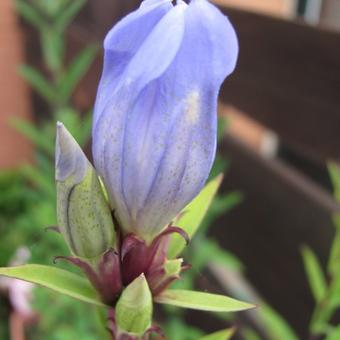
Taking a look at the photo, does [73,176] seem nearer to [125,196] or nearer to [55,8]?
[125,196]

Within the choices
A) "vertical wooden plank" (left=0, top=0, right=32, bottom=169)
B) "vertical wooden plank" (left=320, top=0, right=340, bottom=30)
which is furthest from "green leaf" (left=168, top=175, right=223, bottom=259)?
"vertical wooden plank" (left=320, top=0, right=340, bottom=30)

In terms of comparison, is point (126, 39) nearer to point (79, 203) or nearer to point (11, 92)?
point (79, 203)

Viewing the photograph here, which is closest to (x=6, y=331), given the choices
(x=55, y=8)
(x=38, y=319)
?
(x=38, y=319)

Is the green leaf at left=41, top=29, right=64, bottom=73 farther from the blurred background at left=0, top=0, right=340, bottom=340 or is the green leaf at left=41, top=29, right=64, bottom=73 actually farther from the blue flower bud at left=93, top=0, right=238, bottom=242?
the blue flower bud at left=93, top=0, right=238, bottom=242

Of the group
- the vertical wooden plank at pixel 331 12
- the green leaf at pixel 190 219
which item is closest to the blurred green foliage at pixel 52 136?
the green leaf at pixel 190 219

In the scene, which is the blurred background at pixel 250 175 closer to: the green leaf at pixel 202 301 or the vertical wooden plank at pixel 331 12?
the green leaf at pixel 202 301

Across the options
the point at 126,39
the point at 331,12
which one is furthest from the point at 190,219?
the point at 331,12

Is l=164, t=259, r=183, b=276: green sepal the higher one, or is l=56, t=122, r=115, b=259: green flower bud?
l=56, t=122, r=115, b=259: green flower bud
